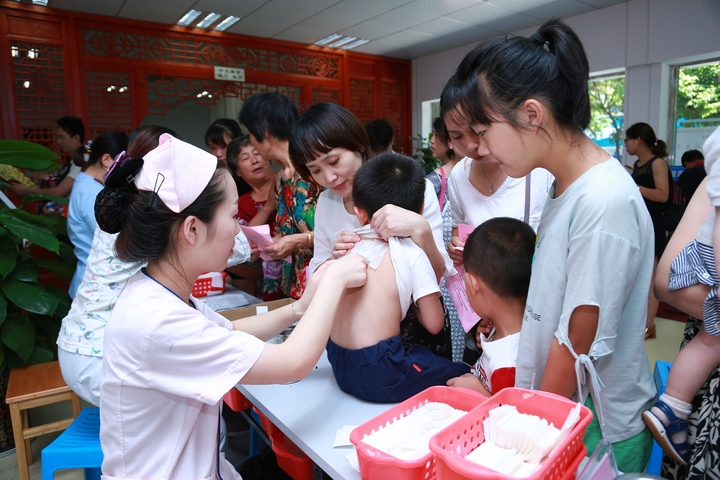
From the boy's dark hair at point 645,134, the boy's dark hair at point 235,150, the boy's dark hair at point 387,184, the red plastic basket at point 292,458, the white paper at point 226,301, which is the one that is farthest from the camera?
the boy's dark hair at point 645,134

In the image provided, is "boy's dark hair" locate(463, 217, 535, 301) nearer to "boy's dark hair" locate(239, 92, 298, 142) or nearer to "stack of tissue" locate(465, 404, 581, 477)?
"stack of tissue" locate(465, 404, 581, 477)

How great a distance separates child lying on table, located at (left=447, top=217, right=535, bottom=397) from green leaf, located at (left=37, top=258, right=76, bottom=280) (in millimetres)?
Answer: 2862

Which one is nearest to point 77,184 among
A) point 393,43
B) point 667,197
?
point 667,197

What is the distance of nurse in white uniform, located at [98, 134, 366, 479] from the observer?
1.00 m

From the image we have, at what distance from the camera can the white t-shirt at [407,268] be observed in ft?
4.41

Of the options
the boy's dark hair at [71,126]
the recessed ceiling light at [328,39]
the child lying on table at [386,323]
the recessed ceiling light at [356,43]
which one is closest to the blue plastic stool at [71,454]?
the child lying on table at [386,323]

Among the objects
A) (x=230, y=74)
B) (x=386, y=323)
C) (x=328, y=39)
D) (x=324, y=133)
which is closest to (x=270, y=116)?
(x=324, y=133)

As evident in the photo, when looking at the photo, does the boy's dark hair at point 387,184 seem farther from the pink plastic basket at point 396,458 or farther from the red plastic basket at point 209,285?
the red plastic basket at point 209,285

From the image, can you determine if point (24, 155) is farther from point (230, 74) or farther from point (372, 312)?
point (230, 74)

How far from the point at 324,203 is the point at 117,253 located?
3.08 feet

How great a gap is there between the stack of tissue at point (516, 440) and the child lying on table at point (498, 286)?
0.32 meters

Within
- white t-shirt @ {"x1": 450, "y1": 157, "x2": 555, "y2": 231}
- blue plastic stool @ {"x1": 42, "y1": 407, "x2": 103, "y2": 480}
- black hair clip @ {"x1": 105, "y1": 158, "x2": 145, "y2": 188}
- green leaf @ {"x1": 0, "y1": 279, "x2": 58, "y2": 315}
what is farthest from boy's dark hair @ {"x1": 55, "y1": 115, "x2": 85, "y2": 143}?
black hair clip @ {"x1": 105, "y1": 158, "x2": 145, "y2": 188}

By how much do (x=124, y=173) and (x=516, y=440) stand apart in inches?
38.0

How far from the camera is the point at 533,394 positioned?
0.91 meters
